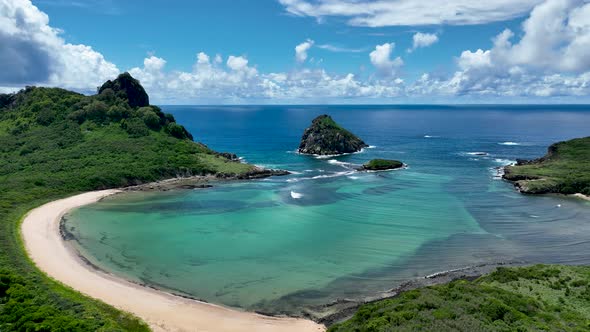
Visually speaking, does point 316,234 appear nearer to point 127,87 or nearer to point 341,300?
point 341,300

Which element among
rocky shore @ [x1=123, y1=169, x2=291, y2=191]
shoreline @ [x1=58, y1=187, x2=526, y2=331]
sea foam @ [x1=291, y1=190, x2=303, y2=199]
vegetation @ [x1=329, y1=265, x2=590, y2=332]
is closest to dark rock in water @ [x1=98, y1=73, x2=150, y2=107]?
rocky shore @ [x1=123, y1=169, x2=291, y2=191]

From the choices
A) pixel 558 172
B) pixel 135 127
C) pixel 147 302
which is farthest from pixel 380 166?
pixel 147 302

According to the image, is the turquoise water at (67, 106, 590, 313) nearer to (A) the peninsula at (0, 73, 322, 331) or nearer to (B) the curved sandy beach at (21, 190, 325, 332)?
(B) the curved sandy beach at (21, 190, 325, 332)

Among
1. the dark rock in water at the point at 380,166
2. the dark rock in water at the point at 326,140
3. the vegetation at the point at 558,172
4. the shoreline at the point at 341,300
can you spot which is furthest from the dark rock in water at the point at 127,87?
the vegetation at the point at 558,172

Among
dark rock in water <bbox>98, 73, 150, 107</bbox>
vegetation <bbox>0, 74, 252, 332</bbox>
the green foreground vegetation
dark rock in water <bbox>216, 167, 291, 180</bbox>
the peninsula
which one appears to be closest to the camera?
the green foreground vegetation

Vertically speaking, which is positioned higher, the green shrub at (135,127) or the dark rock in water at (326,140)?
the green shrub at (135,127)

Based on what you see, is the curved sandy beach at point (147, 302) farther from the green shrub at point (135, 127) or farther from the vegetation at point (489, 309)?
the green shrub at point (135, 127)
